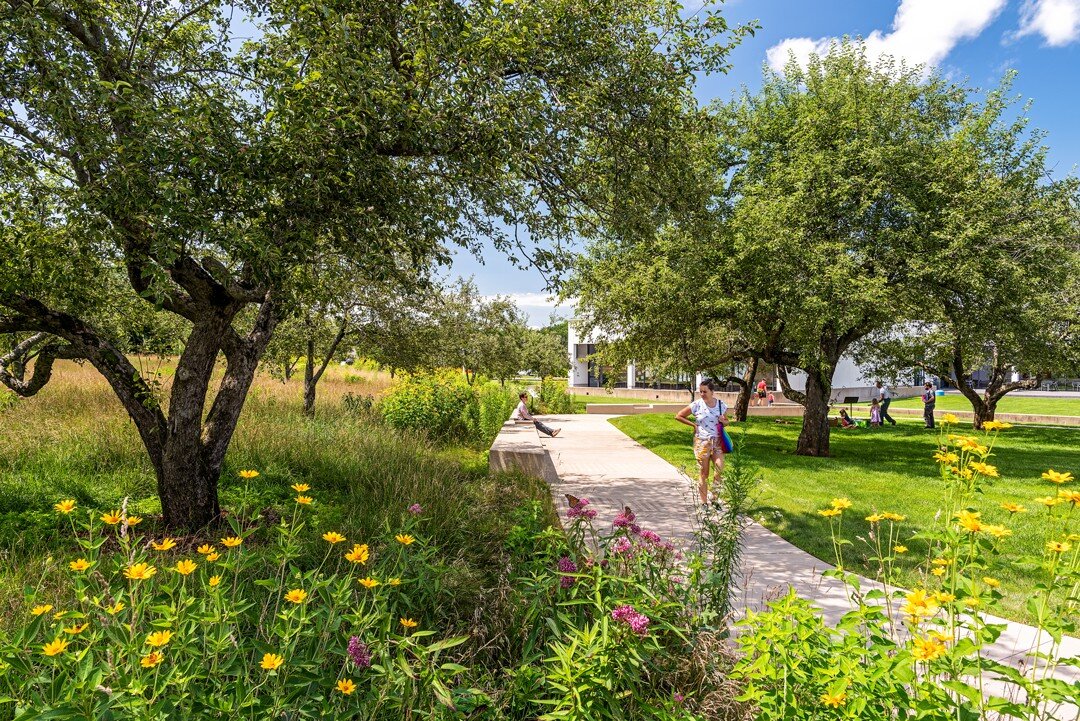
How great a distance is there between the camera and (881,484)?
9.50 m

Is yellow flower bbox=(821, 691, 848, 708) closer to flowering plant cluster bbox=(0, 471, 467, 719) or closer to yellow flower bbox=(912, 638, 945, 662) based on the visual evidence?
yellow flower bbox=(912, 638, 945, 662)

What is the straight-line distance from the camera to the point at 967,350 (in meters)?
10.7

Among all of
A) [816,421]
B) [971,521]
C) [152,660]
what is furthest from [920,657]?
[816,421]

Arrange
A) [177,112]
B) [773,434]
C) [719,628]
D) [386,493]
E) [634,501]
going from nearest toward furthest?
[719,628] < [177,112] < [386,493] < [634,501] < [773,434]

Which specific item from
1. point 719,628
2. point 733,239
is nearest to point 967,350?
point 733,239

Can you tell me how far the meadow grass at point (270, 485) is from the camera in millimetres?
3766

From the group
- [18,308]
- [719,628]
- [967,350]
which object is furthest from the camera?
[967,350]

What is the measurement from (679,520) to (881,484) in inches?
204

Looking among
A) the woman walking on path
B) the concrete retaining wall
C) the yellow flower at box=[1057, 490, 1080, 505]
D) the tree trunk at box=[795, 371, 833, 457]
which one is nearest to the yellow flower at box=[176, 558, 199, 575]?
the yellow flower at box=[1057, 490, 1080, 505]

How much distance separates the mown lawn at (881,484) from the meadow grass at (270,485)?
9.84 feet

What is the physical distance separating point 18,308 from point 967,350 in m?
14.1

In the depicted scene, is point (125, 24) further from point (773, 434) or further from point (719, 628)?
point (773, 434)

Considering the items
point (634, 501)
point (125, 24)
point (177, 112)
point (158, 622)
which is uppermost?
point (125, 24)

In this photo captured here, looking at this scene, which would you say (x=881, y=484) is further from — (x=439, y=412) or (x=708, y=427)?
(x=439, y=412)
